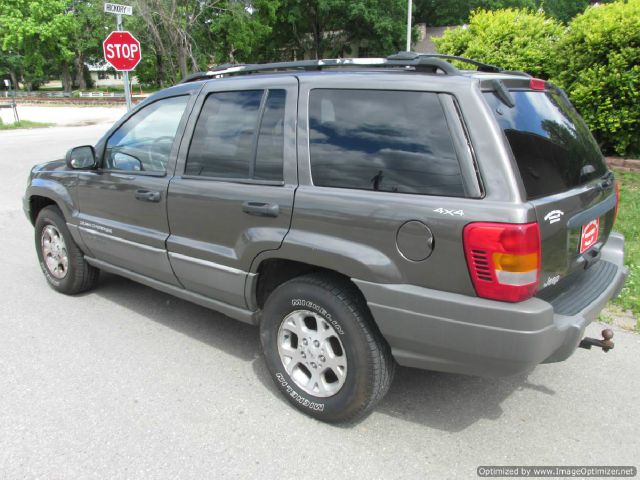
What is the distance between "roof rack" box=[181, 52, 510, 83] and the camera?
2.66m

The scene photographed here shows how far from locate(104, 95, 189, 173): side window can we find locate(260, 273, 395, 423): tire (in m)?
1.44

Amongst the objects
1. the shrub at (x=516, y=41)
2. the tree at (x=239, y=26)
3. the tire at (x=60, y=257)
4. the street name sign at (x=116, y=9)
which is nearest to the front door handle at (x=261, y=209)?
the tire at (x=60, y=257)

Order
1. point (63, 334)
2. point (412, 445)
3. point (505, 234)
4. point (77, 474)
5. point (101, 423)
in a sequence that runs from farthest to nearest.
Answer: point (63, 334)
point (101, 423)
point (412, 445)
point (77, 474)
point (505, 234)

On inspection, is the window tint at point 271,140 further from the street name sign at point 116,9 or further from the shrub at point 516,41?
the street name sign at point 116,9

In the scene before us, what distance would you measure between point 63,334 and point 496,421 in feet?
10.4

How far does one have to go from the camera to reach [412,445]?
108 inches

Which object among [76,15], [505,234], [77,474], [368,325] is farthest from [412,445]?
[76,15]

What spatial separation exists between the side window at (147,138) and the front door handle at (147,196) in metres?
0.17

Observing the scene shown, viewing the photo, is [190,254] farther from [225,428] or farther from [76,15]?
[76,15]

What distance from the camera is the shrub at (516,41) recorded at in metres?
8.15

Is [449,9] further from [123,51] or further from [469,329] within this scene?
[469,329]

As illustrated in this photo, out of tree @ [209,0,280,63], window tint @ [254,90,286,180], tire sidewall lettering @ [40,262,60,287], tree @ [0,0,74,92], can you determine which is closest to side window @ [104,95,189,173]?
window tint @ [254,90,286,180]

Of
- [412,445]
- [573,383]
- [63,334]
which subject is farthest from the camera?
[63,334]

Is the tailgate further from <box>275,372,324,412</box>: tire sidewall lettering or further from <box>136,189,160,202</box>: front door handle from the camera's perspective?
<box>136,189,160,202</box>: front door handle
